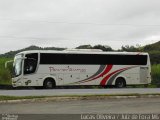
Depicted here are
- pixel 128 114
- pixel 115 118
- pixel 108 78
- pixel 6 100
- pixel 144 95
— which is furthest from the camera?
pixel 108 78

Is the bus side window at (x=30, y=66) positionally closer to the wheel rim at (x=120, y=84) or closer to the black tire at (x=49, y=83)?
the black tire at (x=49, y=83)

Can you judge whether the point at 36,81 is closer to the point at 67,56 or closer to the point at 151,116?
the point at 67,56

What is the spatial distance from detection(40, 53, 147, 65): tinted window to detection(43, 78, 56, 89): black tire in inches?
56.2

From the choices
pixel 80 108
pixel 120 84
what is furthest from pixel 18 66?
pixel 80 108

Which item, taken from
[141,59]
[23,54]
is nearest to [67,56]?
[23,54]

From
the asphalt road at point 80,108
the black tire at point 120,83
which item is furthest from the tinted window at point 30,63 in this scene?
the asphalt road at point 80,108

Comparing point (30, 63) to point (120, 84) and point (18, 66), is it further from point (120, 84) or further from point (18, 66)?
point (120, 84)

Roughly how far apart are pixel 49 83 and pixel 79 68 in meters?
3.03

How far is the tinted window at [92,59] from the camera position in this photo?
36844mm

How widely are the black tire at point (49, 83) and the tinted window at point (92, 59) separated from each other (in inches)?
56.2

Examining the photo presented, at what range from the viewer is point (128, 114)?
14.3m

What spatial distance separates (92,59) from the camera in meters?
38.8

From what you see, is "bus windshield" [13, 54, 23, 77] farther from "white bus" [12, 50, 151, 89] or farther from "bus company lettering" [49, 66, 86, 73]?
"bus company lettering" [49, 66, 86, 73]

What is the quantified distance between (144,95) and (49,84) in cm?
1347
